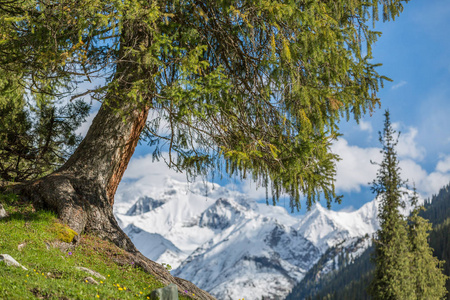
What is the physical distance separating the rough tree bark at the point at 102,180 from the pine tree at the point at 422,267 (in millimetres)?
27268

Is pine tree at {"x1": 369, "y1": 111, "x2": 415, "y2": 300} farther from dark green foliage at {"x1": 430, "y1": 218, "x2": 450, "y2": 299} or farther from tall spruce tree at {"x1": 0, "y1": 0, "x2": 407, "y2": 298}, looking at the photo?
dark green foliage at {"x1": 430, "y1": 218, "x2": 450, "y2": 299}

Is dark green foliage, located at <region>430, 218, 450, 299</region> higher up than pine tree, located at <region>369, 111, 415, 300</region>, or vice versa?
dark green foliage, located at <region>430, 218, 450, 299</region>

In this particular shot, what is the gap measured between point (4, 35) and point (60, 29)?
4.95 ft

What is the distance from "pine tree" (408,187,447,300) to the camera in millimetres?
31531

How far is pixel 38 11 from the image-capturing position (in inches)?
334

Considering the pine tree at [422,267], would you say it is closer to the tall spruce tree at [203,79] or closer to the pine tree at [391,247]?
the pine tree at [391,247]

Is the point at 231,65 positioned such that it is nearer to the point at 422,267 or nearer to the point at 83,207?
the point at 83,207

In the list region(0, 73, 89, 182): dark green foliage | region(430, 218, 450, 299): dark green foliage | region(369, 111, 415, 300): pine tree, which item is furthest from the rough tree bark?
region(430, 218, 450, 299): dark green foliage

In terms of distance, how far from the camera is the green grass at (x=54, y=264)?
5738mm

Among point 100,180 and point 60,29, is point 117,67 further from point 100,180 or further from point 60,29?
point 100,180

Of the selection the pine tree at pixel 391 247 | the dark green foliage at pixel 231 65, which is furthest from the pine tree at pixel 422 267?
the dark green foliage at pixel 231 65

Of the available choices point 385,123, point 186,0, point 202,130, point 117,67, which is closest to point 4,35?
point 117,67

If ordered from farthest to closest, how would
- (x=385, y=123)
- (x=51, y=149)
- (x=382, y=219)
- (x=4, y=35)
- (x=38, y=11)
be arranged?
(x=385, y=123) < (x=382, y=219) < (x=51, y=149) < (x=4, y=35) < (x=38, y=11)

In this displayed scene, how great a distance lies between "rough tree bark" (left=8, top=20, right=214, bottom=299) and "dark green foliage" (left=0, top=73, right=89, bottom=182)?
4463 mm
